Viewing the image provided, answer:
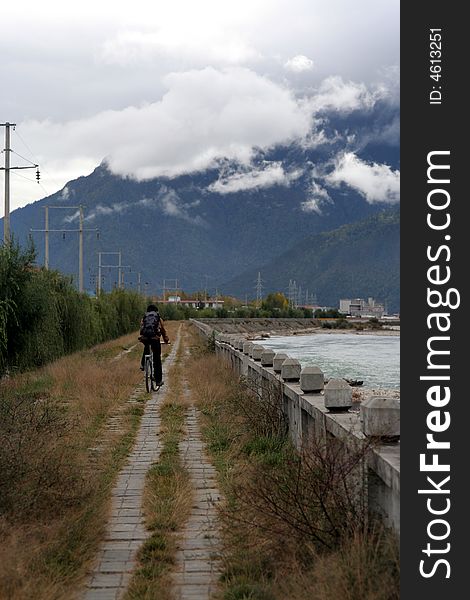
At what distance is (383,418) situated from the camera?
6.20 m

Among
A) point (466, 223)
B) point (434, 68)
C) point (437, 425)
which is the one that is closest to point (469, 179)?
point (466, 223)

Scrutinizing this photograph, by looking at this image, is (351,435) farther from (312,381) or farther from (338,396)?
(312,381)

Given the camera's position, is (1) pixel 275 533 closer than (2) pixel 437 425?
No

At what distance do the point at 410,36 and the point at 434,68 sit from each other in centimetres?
25

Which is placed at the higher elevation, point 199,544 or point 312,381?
point 312,381

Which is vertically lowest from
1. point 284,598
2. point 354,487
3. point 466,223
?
point 284,598

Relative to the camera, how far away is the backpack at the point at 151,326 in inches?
735

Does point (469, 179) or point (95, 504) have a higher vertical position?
point (469, 179)

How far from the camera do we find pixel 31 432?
9086mm

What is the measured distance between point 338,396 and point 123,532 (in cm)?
213

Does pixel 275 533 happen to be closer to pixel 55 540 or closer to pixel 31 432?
pixel 55 540

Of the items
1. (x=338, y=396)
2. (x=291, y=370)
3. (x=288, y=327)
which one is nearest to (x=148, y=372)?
(x=291, y=370)

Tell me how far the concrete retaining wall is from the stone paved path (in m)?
1.07

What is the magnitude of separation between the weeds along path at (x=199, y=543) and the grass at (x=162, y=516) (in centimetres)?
7
